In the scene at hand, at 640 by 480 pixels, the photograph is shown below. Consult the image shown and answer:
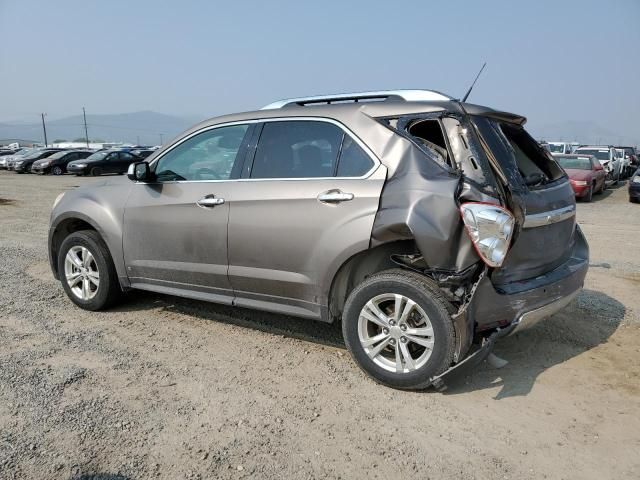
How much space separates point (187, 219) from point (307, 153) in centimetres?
116

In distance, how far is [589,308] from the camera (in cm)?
505

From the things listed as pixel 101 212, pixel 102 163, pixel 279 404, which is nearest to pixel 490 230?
pixel 279 404

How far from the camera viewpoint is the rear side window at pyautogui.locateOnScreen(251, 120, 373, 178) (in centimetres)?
359

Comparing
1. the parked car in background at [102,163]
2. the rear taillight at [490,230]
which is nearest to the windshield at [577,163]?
the rear taillight at [490,230]

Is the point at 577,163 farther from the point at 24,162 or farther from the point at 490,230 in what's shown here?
the point at 24,162

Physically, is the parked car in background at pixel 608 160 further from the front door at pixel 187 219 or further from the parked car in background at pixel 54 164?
the parked car in background at pixel 54 164

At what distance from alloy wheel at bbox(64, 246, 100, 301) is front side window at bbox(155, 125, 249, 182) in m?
1.15

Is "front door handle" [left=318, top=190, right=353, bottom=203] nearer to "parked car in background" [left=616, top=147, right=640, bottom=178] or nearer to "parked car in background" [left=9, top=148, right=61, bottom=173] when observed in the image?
"parked car in background" [left=616, top=147, right=640, bottom=178]

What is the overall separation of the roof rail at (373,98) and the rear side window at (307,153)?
34 centimetres

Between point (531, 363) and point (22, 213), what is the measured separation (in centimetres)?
1216

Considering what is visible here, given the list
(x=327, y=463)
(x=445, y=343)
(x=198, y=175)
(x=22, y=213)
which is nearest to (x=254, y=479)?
(x=327, y=463)

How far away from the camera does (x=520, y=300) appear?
329cm

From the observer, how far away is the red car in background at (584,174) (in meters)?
15.5

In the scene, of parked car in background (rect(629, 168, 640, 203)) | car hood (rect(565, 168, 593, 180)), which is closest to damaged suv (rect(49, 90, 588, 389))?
car hood (rect(565, 168, 593, 180))
